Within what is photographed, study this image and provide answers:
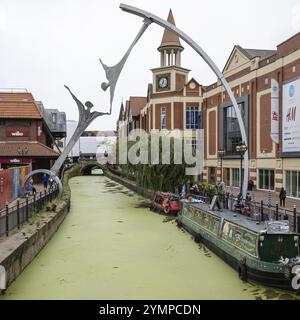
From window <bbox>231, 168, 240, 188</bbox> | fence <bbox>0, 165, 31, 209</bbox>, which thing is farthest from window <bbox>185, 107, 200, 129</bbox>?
fence <bbox>0, 165, 31, 209</bbox>

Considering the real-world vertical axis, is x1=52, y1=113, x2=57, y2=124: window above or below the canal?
above

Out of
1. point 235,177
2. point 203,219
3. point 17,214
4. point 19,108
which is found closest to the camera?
point 17,214

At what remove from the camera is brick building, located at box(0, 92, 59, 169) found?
40.9 metres

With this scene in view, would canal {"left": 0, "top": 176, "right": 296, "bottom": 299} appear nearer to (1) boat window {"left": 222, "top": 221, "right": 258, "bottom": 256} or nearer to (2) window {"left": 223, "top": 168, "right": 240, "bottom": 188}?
(1) boat window {"left": 222, "top": 221, "right": 258, "bottom": 256}

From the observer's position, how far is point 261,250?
12.4 metres

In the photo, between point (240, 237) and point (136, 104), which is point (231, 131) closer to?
point (240, 237)

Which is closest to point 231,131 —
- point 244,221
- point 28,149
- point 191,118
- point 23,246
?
point 191,118

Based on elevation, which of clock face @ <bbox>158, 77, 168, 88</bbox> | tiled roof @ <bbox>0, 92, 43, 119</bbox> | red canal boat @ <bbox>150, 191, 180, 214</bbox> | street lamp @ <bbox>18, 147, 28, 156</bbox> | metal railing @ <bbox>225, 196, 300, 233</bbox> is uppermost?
clock face @ <bbox>158, 77, 168, 88</bbox>

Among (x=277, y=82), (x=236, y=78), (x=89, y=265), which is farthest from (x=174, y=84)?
(x=89, y=265)

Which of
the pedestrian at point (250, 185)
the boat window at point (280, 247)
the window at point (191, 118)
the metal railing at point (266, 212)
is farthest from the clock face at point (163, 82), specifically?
the boat window at point (280, 247)

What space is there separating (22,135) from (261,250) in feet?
115

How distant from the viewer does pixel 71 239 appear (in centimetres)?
2059

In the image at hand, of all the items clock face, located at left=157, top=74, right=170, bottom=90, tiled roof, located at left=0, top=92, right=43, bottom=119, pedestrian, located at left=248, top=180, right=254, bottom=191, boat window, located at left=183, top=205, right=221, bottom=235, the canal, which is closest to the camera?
the canal

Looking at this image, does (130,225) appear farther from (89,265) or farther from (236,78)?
(236,78)
